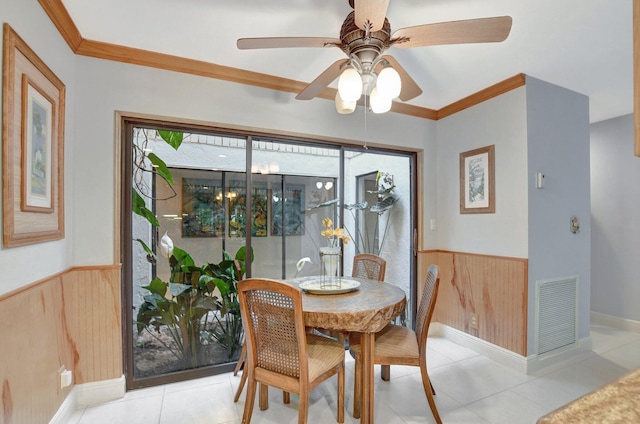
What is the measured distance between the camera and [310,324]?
1662mm

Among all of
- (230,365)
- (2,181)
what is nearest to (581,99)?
(230,365)

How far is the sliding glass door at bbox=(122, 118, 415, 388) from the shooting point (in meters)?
2.41

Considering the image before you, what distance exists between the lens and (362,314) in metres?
1.65

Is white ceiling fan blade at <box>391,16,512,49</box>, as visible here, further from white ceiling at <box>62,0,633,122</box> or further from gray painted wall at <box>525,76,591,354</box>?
gray painted wall at <box>525,76,591,354</box>

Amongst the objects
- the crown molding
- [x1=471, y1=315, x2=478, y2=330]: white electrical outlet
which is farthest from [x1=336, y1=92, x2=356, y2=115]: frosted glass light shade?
[x1=471, y1=315, x2=478, y2=330]: white electrical outlet

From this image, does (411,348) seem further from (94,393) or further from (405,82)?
(94,393)

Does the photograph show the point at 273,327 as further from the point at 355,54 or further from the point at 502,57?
the point at 502,57

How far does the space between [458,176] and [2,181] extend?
11.3 feet

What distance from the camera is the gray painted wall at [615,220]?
11.2 ft

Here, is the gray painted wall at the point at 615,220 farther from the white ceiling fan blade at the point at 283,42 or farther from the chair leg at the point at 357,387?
the white ceiling fan blade at the point at 283,42

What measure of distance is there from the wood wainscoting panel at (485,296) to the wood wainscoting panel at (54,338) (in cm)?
292

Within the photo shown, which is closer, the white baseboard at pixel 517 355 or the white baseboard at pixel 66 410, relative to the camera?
the white baseboard at pixel 66 410

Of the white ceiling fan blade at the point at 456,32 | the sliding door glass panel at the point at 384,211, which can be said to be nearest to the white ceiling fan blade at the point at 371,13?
the white ceiling fan blade at the point at 456,32

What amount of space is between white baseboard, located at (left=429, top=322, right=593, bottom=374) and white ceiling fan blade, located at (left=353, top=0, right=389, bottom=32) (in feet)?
9.27
